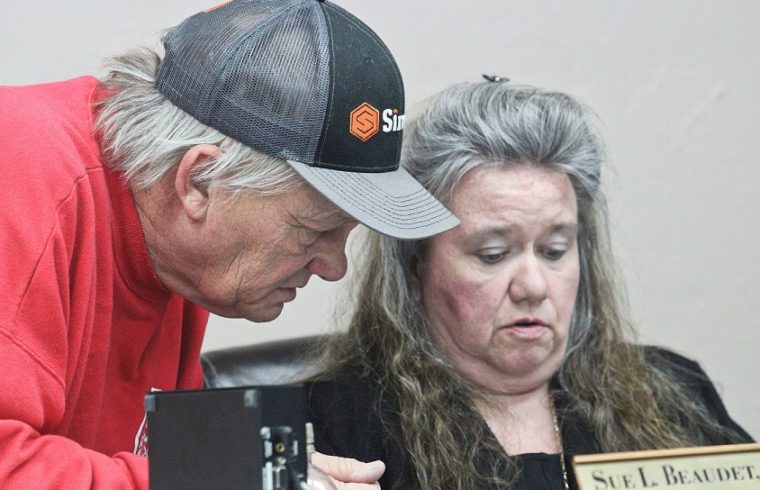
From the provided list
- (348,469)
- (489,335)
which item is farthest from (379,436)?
(348,469)

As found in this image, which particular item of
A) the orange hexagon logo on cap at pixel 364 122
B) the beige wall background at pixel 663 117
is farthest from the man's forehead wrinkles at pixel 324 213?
the beige wall background at pixel 663 117

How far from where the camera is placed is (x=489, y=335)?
192 centimetres

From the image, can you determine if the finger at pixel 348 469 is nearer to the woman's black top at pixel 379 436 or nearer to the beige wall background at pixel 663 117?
the woman's black top at pixel 379 436

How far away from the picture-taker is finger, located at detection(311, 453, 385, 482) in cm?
133

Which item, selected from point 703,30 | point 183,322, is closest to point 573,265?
point 183,322

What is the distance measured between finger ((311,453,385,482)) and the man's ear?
14.1 inches

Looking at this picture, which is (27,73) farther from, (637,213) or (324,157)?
(637,213)

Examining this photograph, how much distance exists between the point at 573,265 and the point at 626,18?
1.11 meters

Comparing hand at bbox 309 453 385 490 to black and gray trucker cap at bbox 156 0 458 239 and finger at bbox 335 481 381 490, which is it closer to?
finger at bbox 335 481 381 490

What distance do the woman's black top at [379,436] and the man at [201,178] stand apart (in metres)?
0.40

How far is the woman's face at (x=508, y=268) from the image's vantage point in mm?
1888

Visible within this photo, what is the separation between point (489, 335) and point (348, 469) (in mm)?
630

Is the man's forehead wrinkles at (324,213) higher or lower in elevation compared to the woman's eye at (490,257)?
higher

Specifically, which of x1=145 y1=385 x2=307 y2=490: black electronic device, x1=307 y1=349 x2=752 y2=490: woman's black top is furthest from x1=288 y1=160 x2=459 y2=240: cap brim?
x1=307 y1=349 x2=752 y2=490: woman's black top
